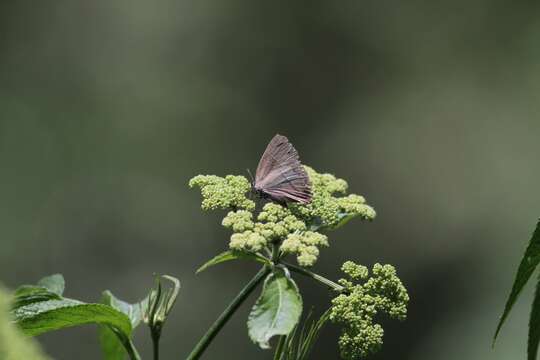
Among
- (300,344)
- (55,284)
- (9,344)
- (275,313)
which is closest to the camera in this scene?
(9,344)

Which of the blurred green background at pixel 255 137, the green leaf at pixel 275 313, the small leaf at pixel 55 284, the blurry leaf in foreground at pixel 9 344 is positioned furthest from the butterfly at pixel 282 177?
the blurred green background at pixel 255 137

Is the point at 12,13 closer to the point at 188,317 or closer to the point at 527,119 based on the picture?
the point at 188,317

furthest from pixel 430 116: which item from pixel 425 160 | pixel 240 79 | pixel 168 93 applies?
pixel 168 93

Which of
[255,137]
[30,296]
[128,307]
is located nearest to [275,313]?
[30,296]

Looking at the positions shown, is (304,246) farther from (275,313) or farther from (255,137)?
(255,137)

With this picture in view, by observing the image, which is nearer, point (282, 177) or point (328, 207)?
point (328, 207)

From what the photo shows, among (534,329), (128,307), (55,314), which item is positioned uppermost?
(534,329)
